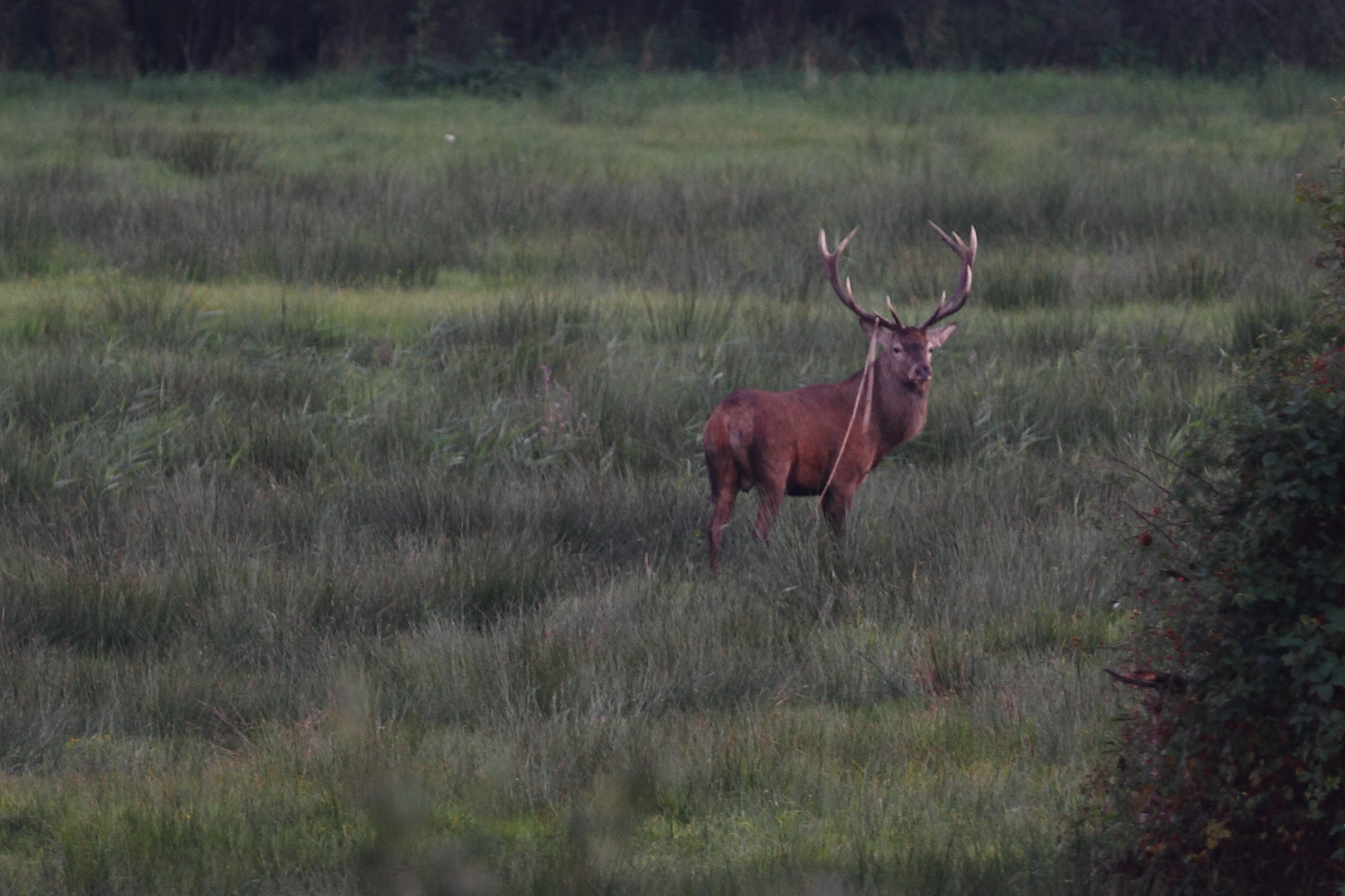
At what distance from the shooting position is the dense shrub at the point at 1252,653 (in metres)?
2.62

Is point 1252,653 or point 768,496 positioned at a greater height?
point 1252,653

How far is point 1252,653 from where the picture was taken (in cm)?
267

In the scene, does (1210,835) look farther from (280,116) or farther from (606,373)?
(280,116)

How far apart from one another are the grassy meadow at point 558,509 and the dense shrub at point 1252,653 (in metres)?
0.38

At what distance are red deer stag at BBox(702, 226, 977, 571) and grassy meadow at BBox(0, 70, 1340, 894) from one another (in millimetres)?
243

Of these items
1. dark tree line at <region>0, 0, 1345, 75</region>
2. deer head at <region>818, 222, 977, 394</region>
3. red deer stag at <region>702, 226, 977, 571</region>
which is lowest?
red deer stag at <region>702, 226, 977, 571</region>

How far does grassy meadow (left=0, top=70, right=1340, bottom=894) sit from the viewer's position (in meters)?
3.71

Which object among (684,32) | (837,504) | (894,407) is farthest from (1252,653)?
(684,32)

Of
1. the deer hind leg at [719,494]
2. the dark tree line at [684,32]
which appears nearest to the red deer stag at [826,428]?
the deer hind leg at [719,494]

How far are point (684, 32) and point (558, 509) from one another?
2183 centimetres

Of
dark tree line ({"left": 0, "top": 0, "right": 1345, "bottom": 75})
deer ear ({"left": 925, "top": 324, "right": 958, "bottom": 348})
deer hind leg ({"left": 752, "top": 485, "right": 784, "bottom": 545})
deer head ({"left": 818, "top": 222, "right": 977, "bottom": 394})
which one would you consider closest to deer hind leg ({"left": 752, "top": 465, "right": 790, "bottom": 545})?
deer hind leg ({"left": 752, "top": 485, "right": 784, "bottom": 545})

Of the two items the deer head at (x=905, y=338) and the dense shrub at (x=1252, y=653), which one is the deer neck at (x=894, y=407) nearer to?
the deer head at (x=905, y=338)

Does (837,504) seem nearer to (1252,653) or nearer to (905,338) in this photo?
(905,338)

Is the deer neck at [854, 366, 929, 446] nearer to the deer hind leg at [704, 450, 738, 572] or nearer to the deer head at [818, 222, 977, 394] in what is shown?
the deer head at [818, 222, 977, 394]
